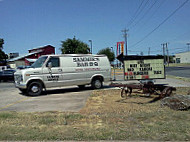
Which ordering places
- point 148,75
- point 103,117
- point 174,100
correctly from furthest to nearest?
point 148,75
point 174,100
point 103,117

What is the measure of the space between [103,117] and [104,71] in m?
6.64

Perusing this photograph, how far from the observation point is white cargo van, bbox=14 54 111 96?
32.2 ft

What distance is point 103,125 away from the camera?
15.6ft

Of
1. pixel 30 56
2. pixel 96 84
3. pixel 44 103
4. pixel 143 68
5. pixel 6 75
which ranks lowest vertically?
pixel 44 103

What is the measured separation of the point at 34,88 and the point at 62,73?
1.75m

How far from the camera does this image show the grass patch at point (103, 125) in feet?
13.3

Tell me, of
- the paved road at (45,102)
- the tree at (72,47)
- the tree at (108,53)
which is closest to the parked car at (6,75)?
the paved road at (45,102)

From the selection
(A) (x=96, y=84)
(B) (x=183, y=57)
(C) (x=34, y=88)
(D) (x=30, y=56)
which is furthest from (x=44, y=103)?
(B) (x=183, y=57)

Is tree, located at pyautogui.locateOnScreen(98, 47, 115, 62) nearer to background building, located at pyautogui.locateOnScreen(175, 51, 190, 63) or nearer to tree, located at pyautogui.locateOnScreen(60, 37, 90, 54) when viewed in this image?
tree, located at pyautogui.locateOnScreen(60, 37, 90, 54)

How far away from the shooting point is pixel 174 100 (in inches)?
238

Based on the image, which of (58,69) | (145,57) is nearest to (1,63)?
(58,69)

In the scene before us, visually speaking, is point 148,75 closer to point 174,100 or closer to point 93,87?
point 174,100

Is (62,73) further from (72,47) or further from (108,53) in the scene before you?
(108,53)

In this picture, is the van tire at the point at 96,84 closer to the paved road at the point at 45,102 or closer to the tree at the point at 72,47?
the paved road at the point at 45,102
